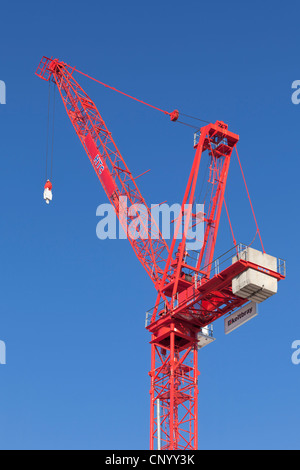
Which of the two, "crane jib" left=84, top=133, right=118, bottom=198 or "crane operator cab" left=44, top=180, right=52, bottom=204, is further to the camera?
"crane jib" left=84, top=133, right=118, bottom=198

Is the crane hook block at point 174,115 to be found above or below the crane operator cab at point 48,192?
above

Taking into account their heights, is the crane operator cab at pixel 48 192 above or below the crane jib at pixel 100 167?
below

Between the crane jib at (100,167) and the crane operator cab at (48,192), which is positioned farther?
the crane jib at (100,167)

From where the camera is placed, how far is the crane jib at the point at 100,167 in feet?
361

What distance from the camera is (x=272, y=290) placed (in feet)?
307

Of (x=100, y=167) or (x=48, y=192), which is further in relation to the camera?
(x=100, y=167)

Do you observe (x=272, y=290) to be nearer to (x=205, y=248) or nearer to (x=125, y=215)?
(x=205, y=248)

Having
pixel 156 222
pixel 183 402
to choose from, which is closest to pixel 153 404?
pixel 183 402

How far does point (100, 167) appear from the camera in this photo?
112 metres

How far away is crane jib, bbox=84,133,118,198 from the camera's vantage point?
110125mm

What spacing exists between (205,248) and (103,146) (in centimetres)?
1631

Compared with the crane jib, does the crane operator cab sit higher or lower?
lower

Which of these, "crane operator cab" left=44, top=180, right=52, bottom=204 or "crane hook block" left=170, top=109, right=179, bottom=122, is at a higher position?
"crane hook block" left=170, top=109, right=179, bottom=122

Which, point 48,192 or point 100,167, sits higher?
point 100,167
